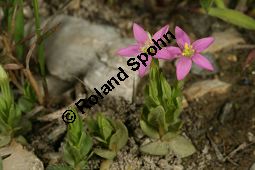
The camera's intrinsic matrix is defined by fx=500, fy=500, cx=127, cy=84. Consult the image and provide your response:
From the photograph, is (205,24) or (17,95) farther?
(205,24)

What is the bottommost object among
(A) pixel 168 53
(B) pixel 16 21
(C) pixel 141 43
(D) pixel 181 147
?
(D) pixel 181 147

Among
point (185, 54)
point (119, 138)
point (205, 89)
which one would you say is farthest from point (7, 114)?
point (205, 89)

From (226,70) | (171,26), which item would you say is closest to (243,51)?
(226,70)

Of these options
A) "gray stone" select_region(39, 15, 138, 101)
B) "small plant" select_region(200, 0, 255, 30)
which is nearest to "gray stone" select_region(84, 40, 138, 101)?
"gray stone" select_region(39, 15, 138, 101)

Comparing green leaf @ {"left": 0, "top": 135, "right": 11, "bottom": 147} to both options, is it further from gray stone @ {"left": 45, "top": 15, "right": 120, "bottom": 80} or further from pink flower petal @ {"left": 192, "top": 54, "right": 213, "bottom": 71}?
pink flower petal @ {"left": 192, "top": 54, "right": 213, "bottom": 71}

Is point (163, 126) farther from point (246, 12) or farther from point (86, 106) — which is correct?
point (246, 12)

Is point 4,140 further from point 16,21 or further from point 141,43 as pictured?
point 141,43

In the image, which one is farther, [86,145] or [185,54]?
[86,145]

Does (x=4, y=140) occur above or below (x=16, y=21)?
below
